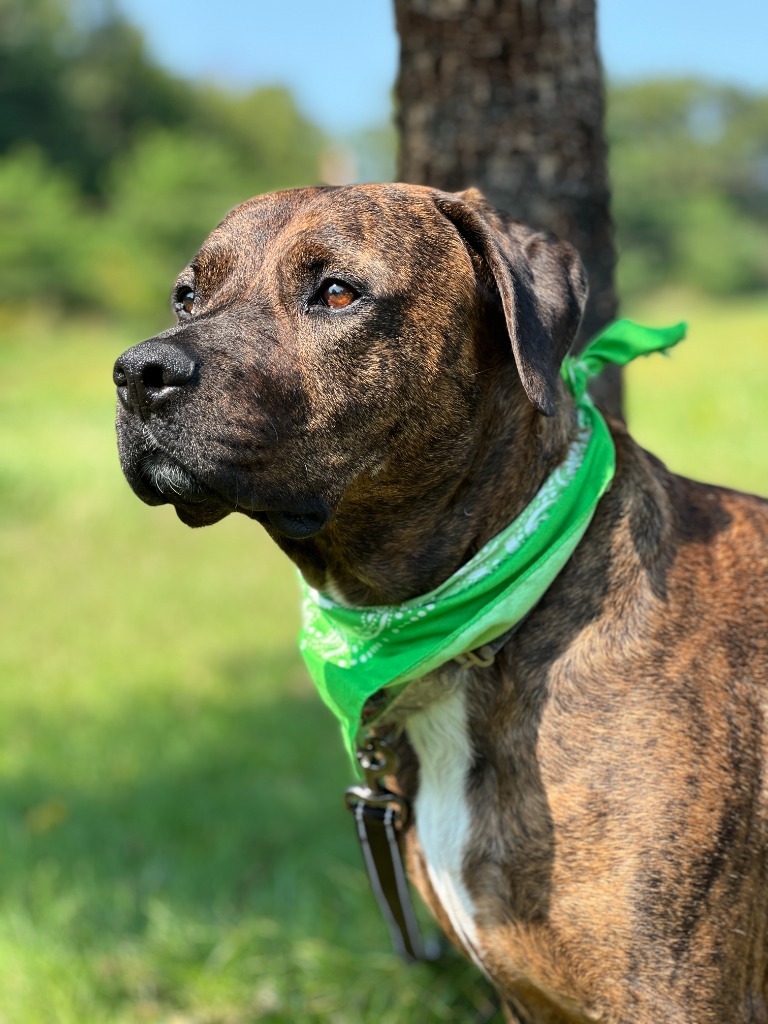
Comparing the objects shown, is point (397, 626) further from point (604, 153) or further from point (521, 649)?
point (604, 153)

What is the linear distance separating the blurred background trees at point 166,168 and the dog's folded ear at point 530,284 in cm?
2112

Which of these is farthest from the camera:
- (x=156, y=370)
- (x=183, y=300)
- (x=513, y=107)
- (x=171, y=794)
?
(x=171, y=794)

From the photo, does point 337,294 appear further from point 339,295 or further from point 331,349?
point 331,349

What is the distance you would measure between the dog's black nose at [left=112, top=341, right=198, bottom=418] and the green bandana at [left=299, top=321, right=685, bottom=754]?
0.77m

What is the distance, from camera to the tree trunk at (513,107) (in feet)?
11.7

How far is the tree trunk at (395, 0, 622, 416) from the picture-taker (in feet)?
11.7

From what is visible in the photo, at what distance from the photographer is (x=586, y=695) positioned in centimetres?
243

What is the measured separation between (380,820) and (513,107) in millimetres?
2245

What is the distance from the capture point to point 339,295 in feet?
8.30

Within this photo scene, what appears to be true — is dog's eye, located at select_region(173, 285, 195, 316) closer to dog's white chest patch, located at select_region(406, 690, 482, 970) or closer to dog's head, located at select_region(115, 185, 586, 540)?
dog's head, located at select_region(115, 185, 586, 540)

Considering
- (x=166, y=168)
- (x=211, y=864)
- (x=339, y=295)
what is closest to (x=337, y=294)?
(x=339, y=295)

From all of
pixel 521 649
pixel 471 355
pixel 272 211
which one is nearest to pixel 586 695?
pixel 521 649

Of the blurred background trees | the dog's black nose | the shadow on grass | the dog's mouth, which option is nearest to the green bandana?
the dog's mouth

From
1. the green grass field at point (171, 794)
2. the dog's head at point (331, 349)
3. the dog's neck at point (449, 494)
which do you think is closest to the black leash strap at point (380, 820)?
the dog's neck at point (449, 494)
